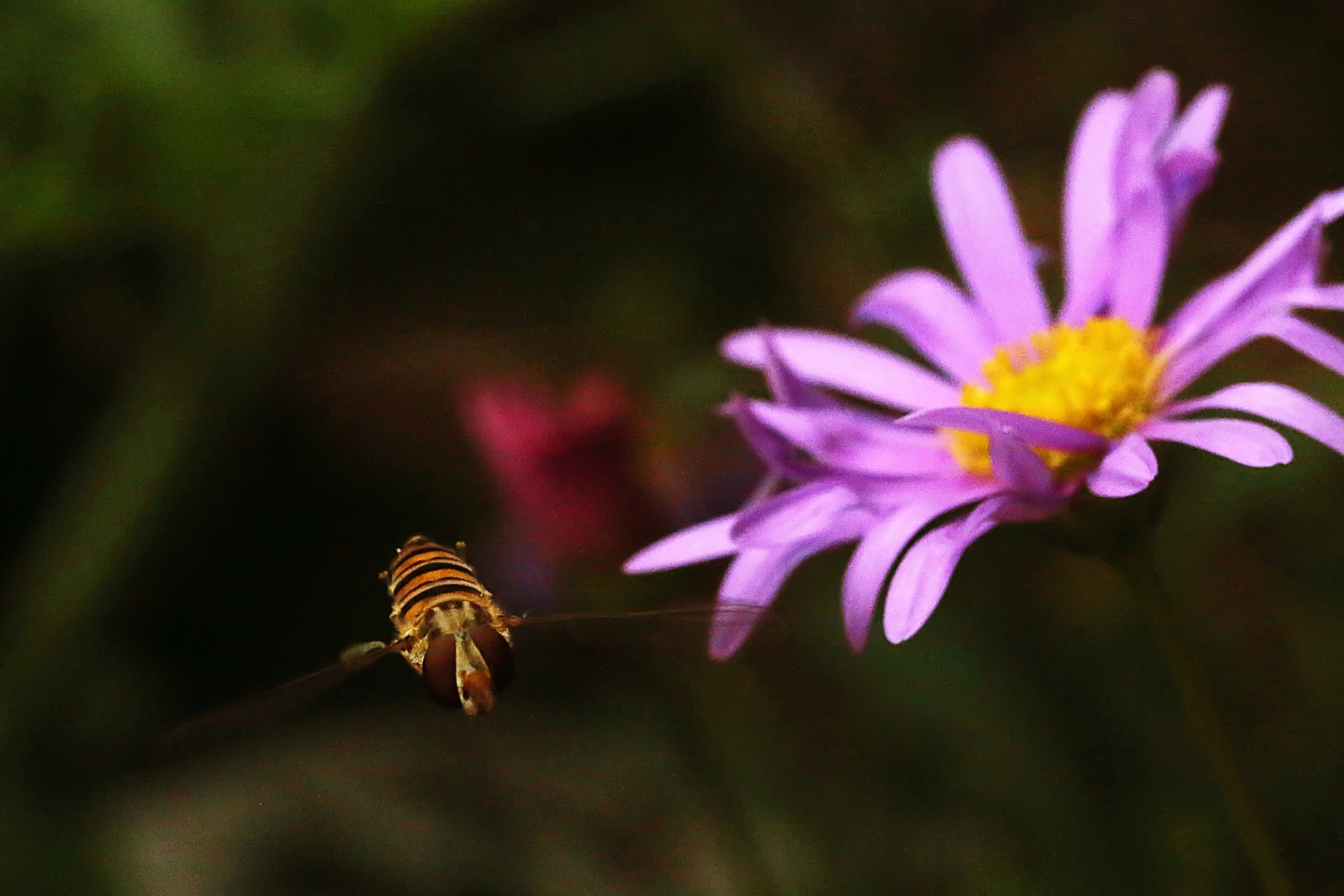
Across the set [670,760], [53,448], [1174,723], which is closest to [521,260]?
[53,448]

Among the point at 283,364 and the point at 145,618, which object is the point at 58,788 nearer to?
the point at 145,618

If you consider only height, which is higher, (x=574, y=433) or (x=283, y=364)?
(x=283, y=364)

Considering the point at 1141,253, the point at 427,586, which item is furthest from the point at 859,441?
the point at 427,586

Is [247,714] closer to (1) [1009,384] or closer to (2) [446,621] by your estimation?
(2) [446,621]

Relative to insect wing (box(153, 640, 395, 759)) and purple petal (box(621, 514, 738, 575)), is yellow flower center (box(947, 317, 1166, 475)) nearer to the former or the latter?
purple petal (box(621, 514, 738, 575))

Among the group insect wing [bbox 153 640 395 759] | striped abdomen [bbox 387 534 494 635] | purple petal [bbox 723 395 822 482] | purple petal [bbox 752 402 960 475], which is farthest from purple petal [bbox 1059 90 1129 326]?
insect wing [bbox 153 640 395 759]

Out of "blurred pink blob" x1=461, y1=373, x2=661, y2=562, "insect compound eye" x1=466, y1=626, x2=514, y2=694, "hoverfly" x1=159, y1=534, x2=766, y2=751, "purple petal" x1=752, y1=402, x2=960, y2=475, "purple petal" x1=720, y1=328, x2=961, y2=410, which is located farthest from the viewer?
"blurred pink blob" x1=461, y1=373, x2=661, y2=562
